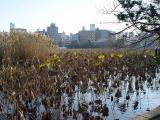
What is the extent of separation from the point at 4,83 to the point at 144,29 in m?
4.10

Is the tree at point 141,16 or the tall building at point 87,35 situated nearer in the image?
the tree at point 141,16

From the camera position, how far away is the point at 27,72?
11.3m

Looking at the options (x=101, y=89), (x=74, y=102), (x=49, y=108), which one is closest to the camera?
(x=49, y=108)

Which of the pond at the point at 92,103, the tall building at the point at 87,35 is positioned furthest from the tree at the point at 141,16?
the tall building at the point at 87,35

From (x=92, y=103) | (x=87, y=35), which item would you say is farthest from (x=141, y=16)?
(x=87, y=35)

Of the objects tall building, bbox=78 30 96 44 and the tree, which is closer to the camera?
the tree

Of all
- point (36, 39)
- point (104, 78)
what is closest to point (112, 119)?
point (104, 78)

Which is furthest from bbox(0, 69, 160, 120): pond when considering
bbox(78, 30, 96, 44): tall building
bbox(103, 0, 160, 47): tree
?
bbox(78, 30, 96, 44): tall building

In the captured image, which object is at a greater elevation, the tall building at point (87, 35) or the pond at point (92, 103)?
the tall building at point (87, 35)

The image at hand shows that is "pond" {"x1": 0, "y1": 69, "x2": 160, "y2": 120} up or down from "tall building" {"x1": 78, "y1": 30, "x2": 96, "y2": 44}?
down

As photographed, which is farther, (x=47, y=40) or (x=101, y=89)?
(x=47, y=40)

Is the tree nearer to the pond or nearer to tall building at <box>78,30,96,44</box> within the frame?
the pond

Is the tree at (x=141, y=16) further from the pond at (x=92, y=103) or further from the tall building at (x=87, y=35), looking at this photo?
the tall building at (x=87, y=35)

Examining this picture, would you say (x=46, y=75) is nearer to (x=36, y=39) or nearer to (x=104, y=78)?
(x=104, y=78)
